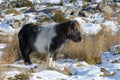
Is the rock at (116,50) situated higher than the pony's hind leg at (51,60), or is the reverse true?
the pony's hind leg at (51,60)

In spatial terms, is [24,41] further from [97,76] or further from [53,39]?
[97,76]

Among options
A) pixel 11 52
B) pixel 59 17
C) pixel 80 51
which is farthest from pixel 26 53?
pixel 59 17

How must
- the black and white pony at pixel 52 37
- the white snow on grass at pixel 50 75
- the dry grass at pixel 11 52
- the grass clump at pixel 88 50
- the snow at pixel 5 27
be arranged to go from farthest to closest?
the snow at pixel 5 27
the grass clump at pixel 88 50
the dry grass at pixel 11 52
the black and white pony at pixel 52 37
the white snow on grass at pixel 50 75

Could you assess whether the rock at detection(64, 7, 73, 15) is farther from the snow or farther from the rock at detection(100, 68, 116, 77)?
the rock at detection(100, 68, 116, 77)

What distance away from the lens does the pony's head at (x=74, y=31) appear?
8.21 meters

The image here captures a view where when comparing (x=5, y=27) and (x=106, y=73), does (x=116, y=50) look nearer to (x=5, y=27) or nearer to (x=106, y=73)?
(x=106, y=73)

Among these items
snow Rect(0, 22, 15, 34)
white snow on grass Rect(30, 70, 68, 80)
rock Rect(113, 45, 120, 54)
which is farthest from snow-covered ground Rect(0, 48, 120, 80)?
snow Rect(0, 22, 15, 34)

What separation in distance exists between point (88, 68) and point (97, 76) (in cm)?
70

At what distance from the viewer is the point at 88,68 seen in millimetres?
8133

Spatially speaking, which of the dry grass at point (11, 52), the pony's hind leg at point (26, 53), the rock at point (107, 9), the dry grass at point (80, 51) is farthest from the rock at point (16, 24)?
the pony's hind leg at point (26, 53)

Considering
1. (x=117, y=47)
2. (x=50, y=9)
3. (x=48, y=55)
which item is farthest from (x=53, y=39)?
(x=50, y=9)

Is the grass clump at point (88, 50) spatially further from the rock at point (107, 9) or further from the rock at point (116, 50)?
the rock at point (107, 9)

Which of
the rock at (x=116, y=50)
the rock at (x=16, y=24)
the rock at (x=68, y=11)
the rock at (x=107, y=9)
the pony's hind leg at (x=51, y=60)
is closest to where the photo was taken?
the pony's hind leg at (x=51, y=60)

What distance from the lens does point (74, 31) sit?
828 cm
